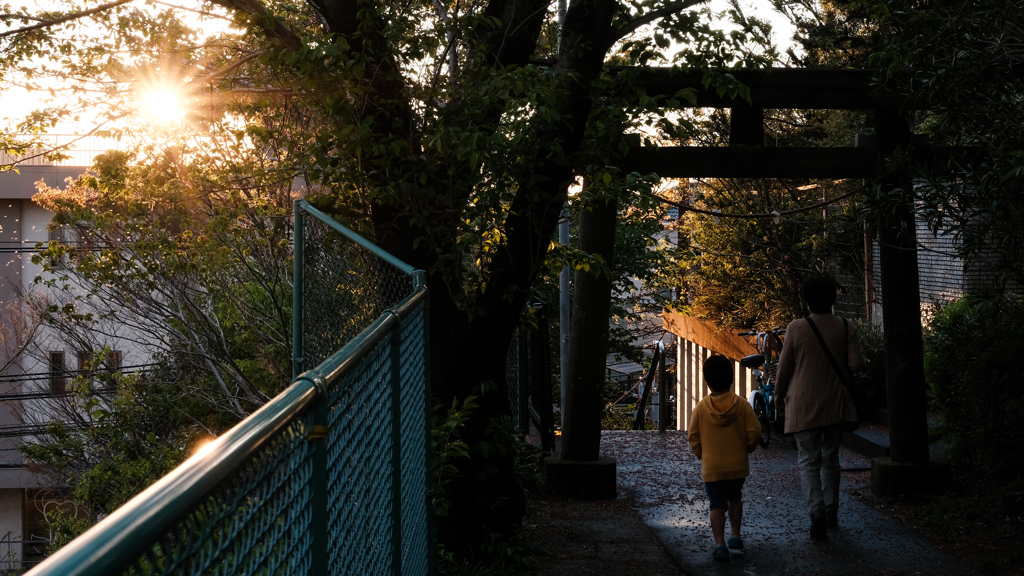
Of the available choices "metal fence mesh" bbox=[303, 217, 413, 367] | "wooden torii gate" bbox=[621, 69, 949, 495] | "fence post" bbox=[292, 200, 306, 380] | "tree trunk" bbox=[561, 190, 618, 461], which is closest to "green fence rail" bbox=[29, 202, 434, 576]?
"fence post" bbox=[292, 200, 306, 380]

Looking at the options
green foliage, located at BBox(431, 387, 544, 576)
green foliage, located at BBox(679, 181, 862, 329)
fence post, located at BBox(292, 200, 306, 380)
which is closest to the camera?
fence post, located at BBox(292, 200, 306, 380)

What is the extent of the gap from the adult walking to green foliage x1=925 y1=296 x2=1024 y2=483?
1.08 meters

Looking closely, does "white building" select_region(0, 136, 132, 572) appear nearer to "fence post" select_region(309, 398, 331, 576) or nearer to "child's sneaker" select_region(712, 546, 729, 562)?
"child's sneaker" select_region(712, 546, 729, 562)

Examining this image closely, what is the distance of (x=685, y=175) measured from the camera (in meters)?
8.35

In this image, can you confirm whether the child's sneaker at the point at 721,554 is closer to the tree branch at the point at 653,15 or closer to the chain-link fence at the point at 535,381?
the chain-link fence at the point at 535,381

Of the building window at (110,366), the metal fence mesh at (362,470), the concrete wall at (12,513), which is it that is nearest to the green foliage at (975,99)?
the metal fence mesh at (362,470)

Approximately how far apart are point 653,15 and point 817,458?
11.0ft

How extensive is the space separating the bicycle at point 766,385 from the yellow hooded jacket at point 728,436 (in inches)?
204

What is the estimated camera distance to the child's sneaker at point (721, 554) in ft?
20.7

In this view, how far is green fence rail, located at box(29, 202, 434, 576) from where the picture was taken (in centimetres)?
90

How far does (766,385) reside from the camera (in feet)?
39.4

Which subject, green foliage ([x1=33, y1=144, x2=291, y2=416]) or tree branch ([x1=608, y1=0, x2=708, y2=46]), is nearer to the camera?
tree branch ([x1=608, y1=0, x2=708, y2=46])

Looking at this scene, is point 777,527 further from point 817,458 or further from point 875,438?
point 875,438

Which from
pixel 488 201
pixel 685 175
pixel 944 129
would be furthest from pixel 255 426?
pixel 685 175
